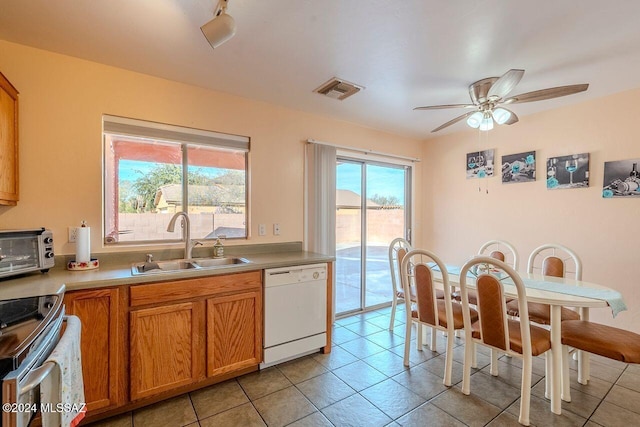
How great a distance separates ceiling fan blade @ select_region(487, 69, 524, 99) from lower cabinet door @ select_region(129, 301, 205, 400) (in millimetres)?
2571

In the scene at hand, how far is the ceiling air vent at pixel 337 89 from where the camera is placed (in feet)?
8.17

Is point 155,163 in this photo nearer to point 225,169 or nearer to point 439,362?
point 225,169

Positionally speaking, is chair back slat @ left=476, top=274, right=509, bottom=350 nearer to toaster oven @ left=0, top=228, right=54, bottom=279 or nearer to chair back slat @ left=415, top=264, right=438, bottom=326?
chair back slat @ left=415, top=264, right=438, bottom=326

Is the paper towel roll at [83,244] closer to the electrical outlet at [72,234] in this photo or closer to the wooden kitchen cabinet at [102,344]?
the electrical outlet at [72,234]

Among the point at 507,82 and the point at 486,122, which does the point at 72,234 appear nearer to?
the point at 507,82

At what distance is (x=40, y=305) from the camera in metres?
1.26

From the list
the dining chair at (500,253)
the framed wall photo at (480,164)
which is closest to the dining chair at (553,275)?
the dining chair at (500,253)

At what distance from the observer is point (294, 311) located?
251 cm

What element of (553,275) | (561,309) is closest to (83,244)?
(561,309)

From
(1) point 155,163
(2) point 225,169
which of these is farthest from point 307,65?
(1) point 155,163

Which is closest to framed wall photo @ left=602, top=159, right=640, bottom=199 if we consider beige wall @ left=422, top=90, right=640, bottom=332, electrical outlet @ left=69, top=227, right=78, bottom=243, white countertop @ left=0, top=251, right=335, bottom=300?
beige wall @ left=422, top=90, right=640, bottom=332

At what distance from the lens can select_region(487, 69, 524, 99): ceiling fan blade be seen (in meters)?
1.79

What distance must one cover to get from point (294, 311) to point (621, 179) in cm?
328

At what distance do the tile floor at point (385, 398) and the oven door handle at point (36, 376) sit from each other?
1.17 metres
